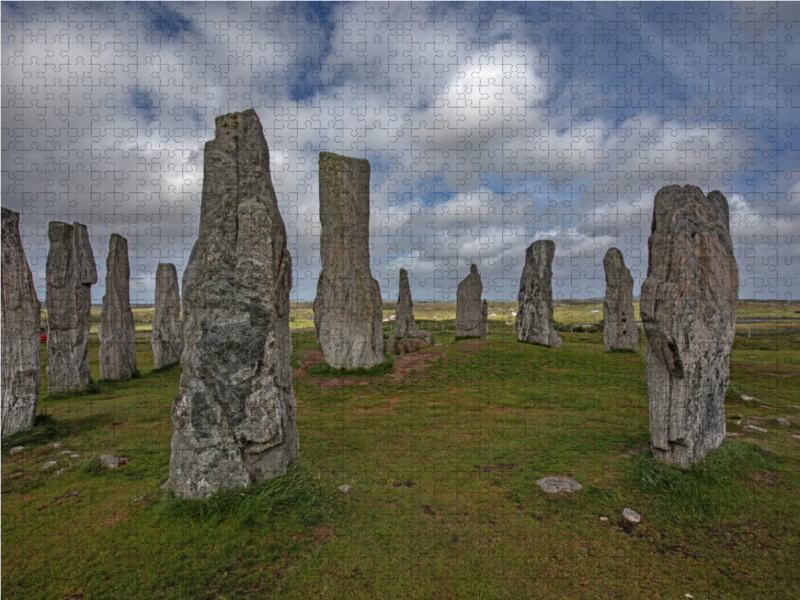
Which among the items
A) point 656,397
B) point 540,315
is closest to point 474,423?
point 656,397

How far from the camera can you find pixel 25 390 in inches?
379

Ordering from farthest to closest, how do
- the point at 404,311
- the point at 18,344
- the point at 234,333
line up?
1. the point at 404,311
2. the point at 18,344
3. the point at 234,333

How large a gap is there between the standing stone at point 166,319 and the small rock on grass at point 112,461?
547 inches

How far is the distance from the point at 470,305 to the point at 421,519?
68.5 feet

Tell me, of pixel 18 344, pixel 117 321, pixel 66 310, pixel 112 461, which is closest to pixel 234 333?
pixel 112 461

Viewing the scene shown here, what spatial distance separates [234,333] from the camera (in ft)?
20.0

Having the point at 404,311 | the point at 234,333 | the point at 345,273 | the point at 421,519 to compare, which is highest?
the point at 345,273

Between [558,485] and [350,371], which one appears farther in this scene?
[350,371]

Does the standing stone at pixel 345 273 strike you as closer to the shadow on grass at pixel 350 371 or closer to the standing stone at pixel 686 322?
the shadow on grass at pixel 350 371

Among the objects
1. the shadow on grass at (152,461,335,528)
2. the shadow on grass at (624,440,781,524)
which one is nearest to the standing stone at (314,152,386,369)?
the shadow on grass at (152,461,335,528)

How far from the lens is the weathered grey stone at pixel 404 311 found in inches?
1064

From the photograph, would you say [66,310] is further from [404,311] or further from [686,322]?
[686,322]

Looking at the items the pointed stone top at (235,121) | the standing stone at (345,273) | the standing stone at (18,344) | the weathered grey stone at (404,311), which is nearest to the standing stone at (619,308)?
the weathered grey stone at (404,311)

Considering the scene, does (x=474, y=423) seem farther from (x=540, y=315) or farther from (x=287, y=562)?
(x=540, y=315)
